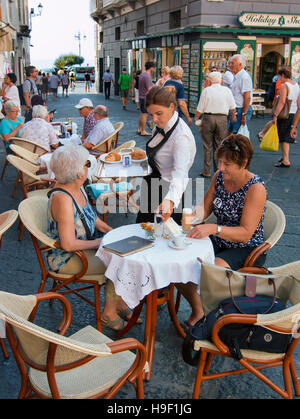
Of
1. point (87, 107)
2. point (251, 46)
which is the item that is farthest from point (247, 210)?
point (251, 46)

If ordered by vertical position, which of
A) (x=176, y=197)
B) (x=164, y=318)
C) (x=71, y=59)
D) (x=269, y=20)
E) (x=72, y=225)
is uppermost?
(x=71, y=59)

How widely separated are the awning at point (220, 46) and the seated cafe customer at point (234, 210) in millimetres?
12378

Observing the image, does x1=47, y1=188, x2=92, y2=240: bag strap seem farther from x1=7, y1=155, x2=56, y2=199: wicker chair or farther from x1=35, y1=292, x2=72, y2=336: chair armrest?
x1=7, y1=155, x2=56, y2=199: wicker chair

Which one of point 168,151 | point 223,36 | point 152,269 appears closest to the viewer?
point 152,269

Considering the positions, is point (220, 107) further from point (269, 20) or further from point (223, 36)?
point (269, 20)

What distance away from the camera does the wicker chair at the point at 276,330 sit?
2127 mm

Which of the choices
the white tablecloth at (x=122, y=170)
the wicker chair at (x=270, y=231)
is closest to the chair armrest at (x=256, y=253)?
the wicker chair at (x=270, y=231)

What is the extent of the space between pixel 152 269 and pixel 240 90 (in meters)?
5.91

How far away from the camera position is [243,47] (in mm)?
15172

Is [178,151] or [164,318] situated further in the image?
[164,318]

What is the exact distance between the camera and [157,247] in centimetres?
276

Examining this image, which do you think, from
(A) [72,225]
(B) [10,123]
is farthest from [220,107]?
(A) [72,225]
